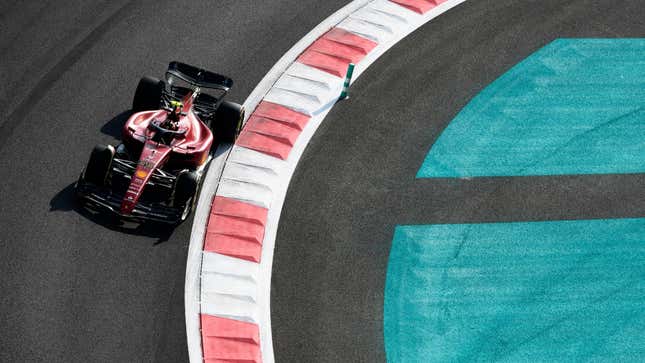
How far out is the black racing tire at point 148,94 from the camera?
15000mm

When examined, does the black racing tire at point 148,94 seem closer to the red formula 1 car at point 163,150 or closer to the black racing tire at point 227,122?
the red formula 1 car at point 163,150

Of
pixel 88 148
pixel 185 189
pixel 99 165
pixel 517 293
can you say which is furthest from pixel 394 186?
pixel 88 148

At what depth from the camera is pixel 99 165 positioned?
13.4m

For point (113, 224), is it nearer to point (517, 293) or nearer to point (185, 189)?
point (185, 189)

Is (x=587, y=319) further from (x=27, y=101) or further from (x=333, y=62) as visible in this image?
(x=27, y=101)

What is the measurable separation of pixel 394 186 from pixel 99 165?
193 inches

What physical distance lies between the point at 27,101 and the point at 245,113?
3.77 meters

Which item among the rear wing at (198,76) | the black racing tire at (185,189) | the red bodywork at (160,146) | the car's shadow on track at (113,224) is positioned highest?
the rear wing at (198,76)

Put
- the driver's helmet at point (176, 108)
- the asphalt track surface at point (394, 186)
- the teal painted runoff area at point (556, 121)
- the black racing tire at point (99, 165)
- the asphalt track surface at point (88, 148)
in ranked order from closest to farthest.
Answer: the asphalt track surface at point (88, 148)
the asphalt track surface at point (394, 186)
the black racing tire at point (99, 165)
the driver's helmet at point (176, 108)
the teal painted runoff area at point (556, 121)

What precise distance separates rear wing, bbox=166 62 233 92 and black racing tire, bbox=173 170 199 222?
85.7 inches

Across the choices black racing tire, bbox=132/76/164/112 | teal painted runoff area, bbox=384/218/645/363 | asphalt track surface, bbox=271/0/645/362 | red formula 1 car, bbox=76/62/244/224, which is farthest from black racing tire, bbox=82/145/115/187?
teal painted runoff area, bbox=384/218/645/363

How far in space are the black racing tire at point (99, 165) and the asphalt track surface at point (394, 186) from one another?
2.82 meters

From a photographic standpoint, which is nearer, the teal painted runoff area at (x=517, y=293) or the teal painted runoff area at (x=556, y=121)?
the teal painted runoff area at (x=517, y=293)

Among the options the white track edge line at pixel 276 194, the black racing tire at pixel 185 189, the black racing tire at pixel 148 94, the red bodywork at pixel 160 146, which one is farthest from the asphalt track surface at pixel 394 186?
the black racing tire at pixel 148 94
